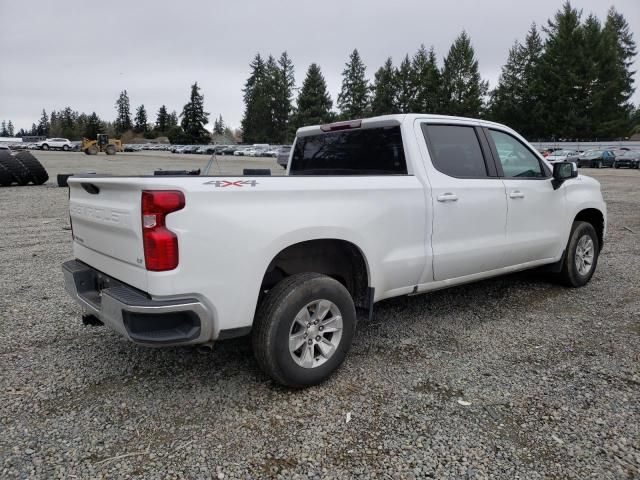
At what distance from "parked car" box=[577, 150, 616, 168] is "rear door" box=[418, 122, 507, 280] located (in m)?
38.8

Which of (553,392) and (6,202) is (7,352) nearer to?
(553,392)

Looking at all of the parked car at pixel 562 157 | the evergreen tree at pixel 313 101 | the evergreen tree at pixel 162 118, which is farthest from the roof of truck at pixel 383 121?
the evergreen tree at pixel 162 118

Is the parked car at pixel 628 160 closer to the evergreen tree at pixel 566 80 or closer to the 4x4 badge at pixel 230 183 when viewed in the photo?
the evergreen tree at pixel 566 80

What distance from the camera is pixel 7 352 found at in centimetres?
398

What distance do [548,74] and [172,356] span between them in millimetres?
73326

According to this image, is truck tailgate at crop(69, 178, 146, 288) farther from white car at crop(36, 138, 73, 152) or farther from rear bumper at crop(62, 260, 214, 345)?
white car at crop(36, 138, 73, 152)

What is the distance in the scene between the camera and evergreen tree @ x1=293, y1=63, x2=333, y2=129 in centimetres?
8431

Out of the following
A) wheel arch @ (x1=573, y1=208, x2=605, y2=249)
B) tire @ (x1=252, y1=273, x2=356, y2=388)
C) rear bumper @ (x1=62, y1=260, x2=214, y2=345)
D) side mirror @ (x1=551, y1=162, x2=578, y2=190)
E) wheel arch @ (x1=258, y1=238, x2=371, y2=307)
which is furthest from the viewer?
wheel arch @ (x1=573, y1=208, x2=605, y2=249)

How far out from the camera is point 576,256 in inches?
224

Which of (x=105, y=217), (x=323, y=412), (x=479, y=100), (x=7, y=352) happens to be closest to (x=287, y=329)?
(x=323, y=412)

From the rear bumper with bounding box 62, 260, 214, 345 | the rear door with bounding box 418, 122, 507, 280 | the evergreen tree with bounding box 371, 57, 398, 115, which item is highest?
the evergreen tree with bounding box 371, 57, 398, 115

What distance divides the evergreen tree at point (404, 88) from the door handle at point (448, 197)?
8257 centimetres

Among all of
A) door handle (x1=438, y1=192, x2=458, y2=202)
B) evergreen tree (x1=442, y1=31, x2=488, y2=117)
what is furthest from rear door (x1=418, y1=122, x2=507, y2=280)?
evergreen tree (x1=442, y1=31, x2=488, y2=117)

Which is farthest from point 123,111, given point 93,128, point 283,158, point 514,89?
point 283,158
